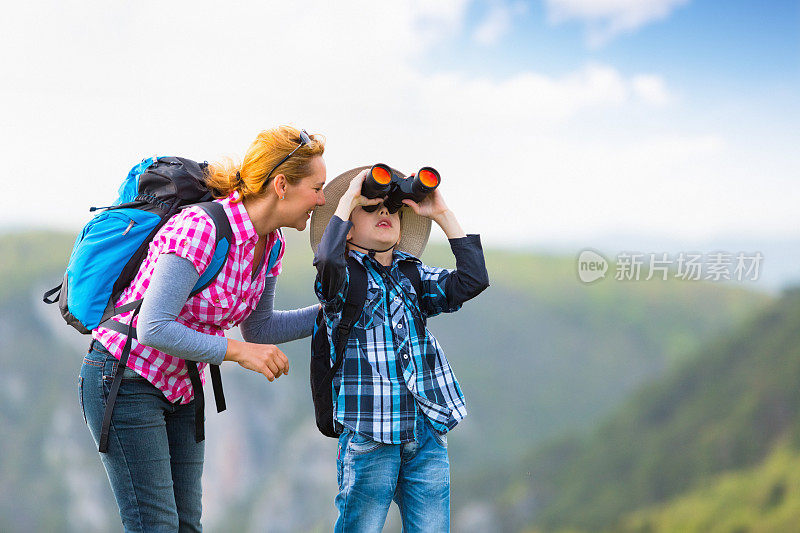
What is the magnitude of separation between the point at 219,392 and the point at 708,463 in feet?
101

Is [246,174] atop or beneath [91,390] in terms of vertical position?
atop

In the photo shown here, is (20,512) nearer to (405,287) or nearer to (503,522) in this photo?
(503,522)

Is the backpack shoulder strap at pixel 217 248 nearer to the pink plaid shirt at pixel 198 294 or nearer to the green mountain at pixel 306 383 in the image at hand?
the pink plaid shirt at pixel 198 294

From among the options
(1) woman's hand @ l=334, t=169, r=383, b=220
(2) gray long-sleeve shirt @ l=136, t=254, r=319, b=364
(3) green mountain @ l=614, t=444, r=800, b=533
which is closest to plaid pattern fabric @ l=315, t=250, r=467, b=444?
(1) woman's hand @ l=334, t=169, r=383, b=220

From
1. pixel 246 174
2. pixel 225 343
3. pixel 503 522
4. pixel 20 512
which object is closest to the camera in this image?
pixel 225 343

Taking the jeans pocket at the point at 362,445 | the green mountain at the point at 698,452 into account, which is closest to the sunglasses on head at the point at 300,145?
the jeans pocket at the point at 362,445

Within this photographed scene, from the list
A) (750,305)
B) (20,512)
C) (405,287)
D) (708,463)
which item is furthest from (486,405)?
(405,287)

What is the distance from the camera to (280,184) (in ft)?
6.73

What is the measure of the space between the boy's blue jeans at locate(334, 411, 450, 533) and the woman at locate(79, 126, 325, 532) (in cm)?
45

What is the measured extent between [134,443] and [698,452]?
31.3 meters

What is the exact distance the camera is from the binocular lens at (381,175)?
2215 mm

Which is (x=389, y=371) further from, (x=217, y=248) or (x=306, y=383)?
(x=306, y=383)

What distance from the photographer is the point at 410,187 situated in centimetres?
231

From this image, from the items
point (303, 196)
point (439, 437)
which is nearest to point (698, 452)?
point (439, 437)
